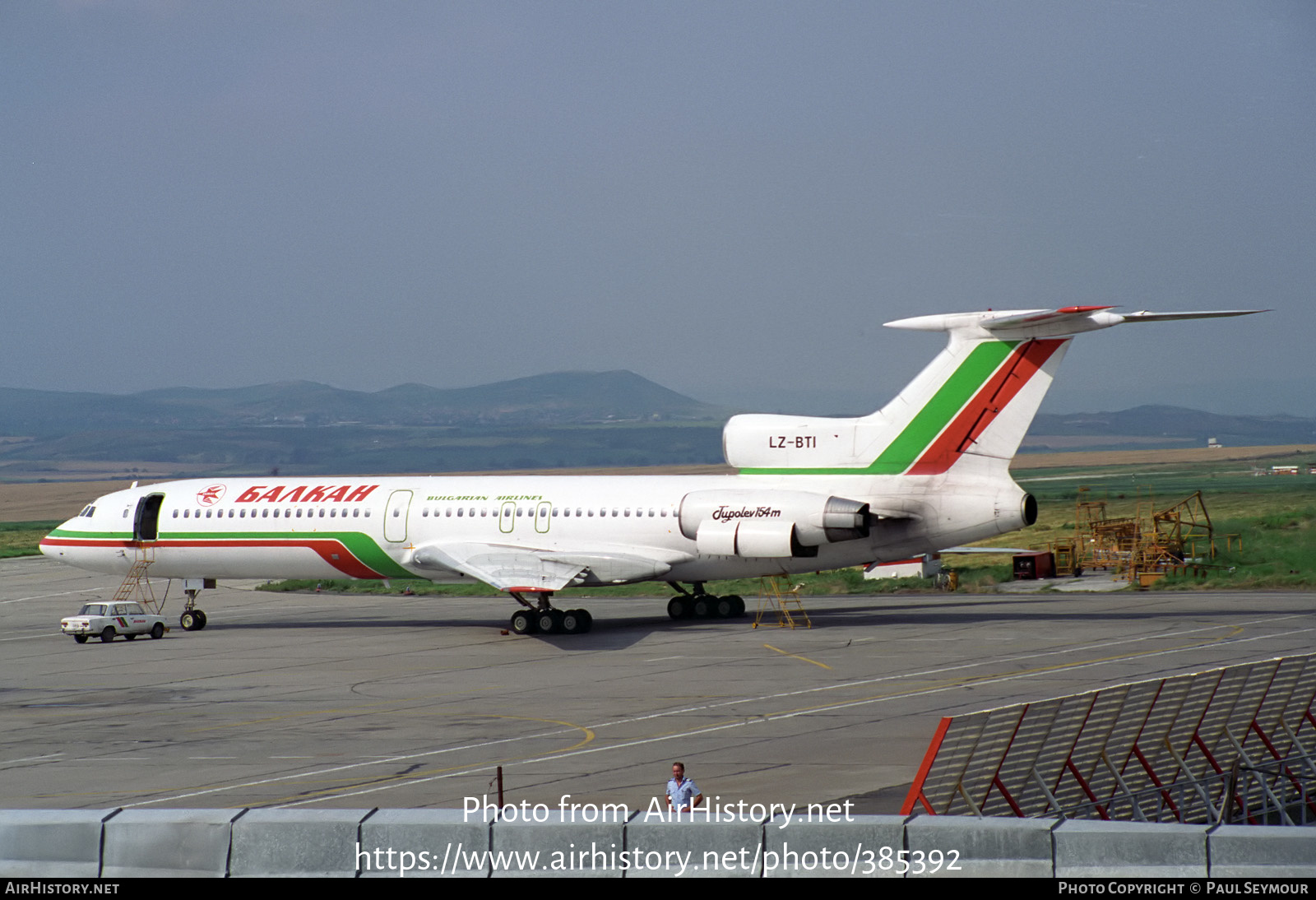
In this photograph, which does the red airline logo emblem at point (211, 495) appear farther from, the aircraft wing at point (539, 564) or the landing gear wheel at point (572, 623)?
the landing gear wheel at point (572, 623)

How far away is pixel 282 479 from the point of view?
44.3 metres

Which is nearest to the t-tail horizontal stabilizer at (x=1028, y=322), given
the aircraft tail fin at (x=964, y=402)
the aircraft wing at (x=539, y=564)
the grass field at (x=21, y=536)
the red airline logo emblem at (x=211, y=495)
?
the aircraft tail fin at (x=964, y=402)

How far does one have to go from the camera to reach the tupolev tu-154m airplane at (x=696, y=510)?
3597 cm

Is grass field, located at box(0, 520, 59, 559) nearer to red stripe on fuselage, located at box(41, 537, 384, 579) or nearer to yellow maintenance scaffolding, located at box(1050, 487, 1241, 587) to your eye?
red stripe on fuselage, located at box(41, 537, 384, 579)

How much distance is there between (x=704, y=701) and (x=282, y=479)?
22.6m

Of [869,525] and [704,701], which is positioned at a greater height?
[869,525]

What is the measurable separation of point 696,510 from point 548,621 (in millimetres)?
5034

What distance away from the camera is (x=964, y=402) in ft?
119

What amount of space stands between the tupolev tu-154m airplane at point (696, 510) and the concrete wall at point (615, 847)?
24719mm

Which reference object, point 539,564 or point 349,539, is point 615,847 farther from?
point 349,539

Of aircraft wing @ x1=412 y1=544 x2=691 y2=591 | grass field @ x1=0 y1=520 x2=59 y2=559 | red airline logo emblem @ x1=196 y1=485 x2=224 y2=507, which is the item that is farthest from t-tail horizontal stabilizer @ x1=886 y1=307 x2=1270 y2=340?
grass field @ x1=0 y1=520 x2=59 y2=559

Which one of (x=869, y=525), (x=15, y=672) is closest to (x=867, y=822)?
(x=869, y=525)

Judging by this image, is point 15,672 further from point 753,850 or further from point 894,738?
point 753,850

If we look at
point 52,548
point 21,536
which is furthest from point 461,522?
point 21,536
